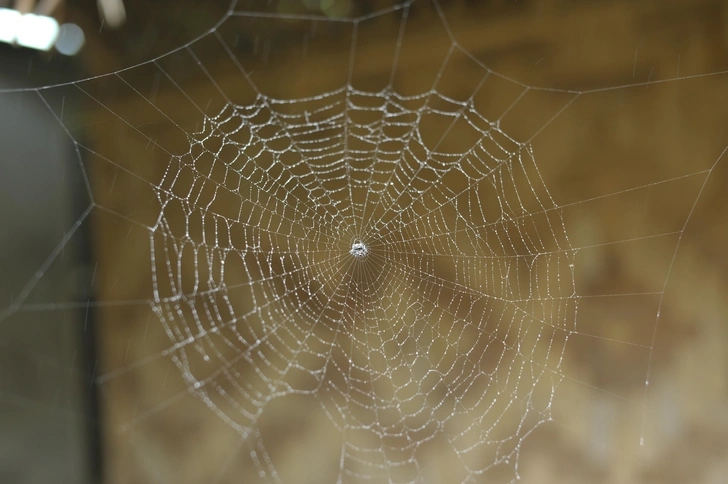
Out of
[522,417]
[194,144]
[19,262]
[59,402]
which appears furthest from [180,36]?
[522,417]

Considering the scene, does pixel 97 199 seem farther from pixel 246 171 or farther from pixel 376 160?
pixel 376 160

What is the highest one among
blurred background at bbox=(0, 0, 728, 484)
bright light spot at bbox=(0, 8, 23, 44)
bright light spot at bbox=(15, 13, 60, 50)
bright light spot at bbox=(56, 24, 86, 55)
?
bright light spot at bbox=(56, 24, 86, 55)

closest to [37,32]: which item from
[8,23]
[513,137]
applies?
[8,23]

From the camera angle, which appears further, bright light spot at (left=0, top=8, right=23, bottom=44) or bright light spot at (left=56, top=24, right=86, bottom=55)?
bright light spot at (left=56, top=24, right=86, bottom=55)

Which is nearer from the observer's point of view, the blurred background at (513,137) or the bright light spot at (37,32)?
the bright light spot at (37,32)

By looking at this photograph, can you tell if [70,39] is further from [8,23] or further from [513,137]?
[513,137]

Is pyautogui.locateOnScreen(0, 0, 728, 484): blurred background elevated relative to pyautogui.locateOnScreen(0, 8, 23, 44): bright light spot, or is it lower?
lower

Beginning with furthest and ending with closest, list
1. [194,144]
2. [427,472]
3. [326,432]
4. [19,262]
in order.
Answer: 1. [326,432]
2. [427,472]
3. [19,262]
4. [194,144]
